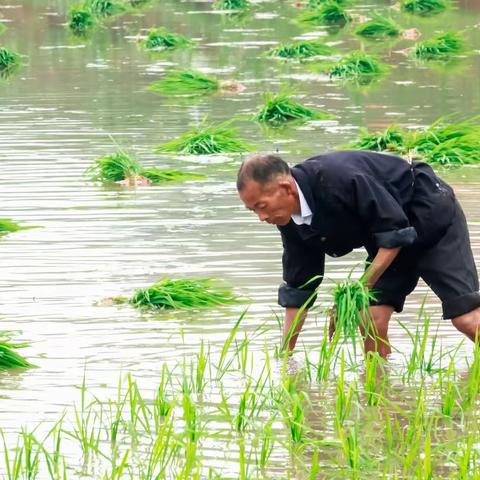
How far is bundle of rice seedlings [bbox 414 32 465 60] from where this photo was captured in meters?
16.6

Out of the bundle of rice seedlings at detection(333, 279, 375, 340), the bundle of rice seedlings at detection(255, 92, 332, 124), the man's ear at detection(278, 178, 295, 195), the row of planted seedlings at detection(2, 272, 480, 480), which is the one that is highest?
the man's ear at detection(278, 178, 295, 195)

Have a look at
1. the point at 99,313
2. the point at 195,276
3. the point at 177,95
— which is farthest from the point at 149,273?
the point at 177,95

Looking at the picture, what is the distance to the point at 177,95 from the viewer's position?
14344 mm

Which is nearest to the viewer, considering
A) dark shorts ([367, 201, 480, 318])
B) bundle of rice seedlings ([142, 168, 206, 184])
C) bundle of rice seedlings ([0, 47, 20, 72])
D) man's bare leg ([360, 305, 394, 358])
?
dark shorts ([367, 201, 480, 318])

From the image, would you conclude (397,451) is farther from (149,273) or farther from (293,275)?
(149,273)

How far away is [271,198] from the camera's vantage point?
5195 millimetres

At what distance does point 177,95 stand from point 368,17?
23.7 feet

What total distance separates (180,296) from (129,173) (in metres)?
3.19

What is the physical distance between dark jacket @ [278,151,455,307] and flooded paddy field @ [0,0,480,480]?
337mm

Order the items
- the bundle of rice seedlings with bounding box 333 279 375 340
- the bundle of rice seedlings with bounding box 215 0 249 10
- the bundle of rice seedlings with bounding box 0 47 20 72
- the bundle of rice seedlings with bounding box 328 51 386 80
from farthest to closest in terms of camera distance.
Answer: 1. the bundle of rice seedlings with bounding box 215 0 249 10
2. the bundle of rice seedlings with bounding box 0 47 20 72
3. the bundle of rice seedlings with bounding box 328 51 386 80
4. the bundle of rice seedlings with bounding box 333 279 375 340

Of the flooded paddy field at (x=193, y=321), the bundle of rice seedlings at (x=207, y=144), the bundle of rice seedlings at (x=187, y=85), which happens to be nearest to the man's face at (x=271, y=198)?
the flooded paddy field at (x=193, y=321)

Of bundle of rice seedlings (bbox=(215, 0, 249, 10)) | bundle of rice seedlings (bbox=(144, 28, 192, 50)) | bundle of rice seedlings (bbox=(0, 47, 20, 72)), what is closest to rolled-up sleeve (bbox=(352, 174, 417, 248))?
bundle of rice seedlings (bbox=(0, 47, 20, 72))

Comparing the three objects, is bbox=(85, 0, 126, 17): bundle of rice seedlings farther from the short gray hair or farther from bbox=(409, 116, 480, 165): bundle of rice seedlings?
the short gray hair

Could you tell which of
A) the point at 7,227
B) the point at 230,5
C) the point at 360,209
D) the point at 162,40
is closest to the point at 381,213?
the point at 360,209
